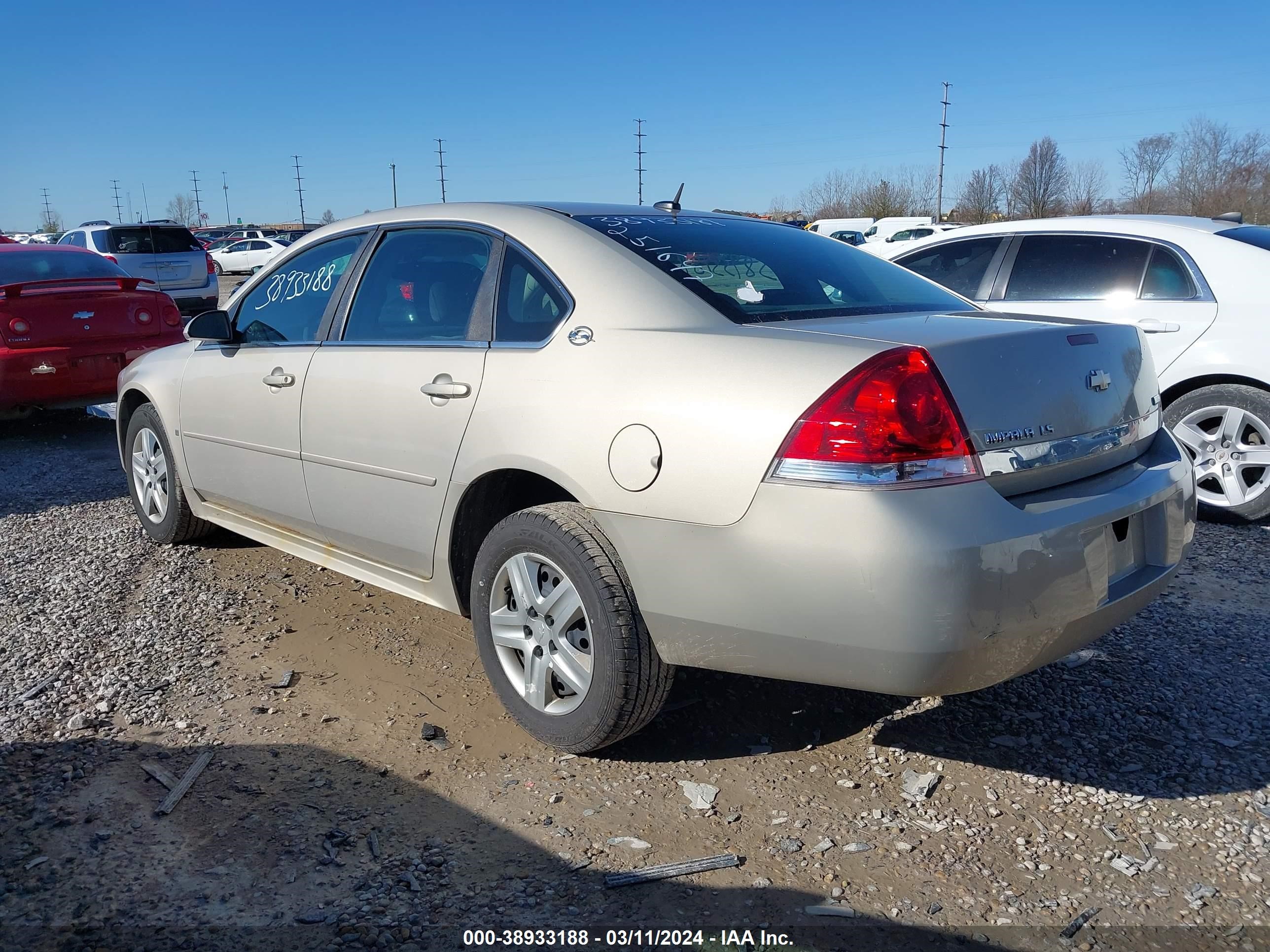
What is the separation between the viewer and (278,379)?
411cm

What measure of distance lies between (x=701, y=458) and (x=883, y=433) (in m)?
0.46

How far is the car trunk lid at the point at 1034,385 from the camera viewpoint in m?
2.54

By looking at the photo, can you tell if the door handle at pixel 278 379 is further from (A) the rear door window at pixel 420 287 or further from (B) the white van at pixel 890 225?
(B) the white van at pixel 890 225

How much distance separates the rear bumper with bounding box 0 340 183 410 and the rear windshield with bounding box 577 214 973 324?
19.0 ft

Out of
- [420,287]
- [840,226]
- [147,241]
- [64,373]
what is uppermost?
[840,226]

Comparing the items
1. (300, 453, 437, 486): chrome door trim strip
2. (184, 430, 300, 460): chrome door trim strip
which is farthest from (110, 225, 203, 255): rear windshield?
(300, 453, 437, 486): chrome door trim strip

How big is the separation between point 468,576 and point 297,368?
1.19m

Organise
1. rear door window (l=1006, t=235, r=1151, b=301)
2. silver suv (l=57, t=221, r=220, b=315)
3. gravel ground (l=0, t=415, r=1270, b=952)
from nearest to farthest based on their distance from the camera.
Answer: gravel ground (l=0, t=415, r=1270, b=952)
rear door window (l=1006, t=235, r=1151, b=301)
silver suv (l=57, t=221, r=220, b=315)

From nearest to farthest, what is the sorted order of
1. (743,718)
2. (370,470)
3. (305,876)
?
(305,876), (743,718), (370,470)

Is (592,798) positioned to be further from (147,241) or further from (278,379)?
(147,241)

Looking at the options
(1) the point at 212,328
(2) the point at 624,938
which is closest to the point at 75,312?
(1) the point at 212,328

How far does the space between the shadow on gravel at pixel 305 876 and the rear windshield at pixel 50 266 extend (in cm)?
659

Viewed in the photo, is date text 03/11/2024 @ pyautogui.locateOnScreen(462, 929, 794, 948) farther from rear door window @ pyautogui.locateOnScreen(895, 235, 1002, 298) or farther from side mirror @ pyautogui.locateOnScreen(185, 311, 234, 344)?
rear door window @ pyautogui.locateOnScreen(895, 235, 1002, 298)

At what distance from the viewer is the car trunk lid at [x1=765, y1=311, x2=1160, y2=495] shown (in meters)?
2.54
